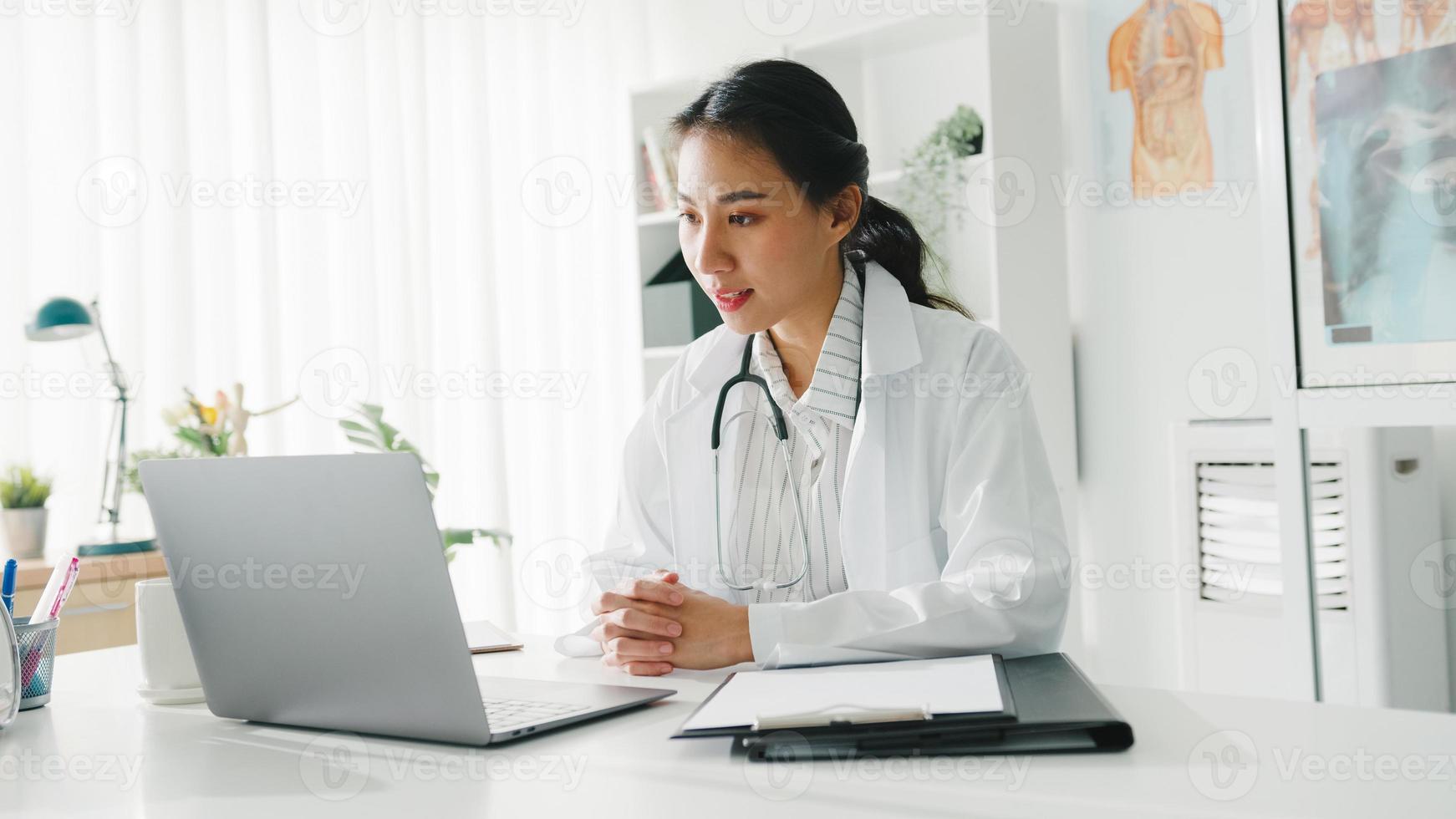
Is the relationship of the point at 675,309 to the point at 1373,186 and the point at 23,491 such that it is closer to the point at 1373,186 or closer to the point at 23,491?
the point at 23,491

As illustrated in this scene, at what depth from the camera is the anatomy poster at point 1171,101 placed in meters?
2.54

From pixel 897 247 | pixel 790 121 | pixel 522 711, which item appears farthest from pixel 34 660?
pixel 897 247

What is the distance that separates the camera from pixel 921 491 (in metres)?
1.52

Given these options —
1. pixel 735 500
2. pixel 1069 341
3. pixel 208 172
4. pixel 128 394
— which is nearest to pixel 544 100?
Result: pixel 208 172

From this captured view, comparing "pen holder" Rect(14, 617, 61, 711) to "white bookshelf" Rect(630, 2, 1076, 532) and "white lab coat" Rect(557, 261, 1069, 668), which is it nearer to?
"white lab coat" Rect(557, 261, 1069, 668)

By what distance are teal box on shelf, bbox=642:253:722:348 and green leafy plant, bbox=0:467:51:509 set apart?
1458mm

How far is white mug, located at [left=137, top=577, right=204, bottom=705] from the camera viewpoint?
1.14 metres

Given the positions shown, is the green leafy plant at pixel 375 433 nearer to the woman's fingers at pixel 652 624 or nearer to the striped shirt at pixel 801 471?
the striped shirt at pixel 801 471

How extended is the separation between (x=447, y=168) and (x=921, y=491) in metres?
2.38

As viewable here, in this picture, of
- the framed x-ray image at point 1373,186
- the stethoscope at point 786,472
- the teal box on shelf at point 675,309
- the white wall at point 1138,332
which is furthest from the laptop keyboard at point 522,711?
the teal box on shelf at point 675,309

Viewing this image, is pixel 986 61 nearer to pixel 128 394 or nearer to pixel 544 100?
pixel 544 100

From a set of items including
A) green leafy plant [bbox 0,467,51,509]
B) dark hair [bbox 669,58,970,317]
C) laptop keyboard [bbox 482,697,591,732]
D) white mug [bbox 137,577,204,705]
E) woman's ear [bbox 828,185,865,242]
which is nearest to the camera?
laptop keyboard [bbox 482,697,591,732]

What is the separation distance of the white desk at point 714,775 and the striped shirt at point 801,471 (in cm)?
59

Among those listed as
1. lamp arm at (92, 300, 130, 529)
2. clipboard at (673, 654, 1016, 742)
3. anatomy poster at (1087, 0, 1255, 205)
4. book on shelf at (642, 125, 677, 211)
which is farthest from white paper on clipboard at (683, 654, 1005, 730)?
book on shelf at (642, 125, 677, 211)
